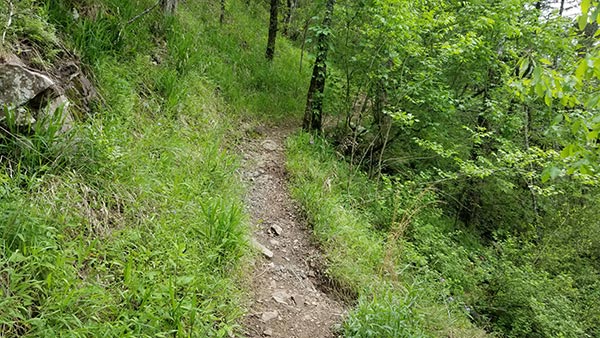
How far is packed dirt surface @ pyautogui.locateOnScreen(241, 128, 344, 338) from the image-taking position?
3.07 m

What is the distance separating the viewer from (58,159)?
9.00 ft

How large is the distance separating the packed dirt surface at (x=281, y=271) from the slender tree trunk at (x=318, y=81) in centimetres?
199

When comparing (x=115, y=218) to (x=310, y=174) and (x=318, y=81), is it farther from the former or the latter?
(x=318, y=81)

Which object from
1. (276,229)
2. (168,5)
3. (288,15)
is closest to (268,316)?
(276,229)

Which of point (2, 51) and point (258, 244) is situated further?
point (258, 244)

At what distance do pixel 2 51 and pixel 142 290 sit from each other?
88.0 inches

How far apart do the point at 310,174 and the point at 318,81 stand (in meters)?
2.33

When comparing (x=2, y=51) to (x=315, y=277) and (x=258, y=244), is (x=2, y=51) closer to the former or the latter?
(x=258, y=244)

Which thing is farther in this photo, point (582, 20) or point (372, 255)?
point (372, 255)

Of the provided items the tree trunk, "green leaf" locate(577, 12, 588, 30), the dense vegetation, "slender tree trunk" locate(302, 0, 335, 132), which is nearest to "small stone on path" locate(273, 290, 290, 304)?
the dense vegetation

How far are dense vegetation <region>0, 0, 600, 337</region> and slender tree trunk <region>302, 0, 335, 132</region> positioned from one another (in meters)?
0.05

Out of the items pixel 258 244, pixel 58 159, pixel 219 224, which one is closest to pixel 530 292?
pixel 258 244

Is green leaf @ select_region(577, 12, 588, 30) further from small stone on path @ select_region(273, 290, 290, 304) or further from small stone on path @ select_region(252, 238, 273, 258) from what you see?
small stone on path @ select_region(252, 238, 273, 258)

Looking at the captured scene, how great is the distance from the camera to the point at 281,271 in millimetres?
3717
